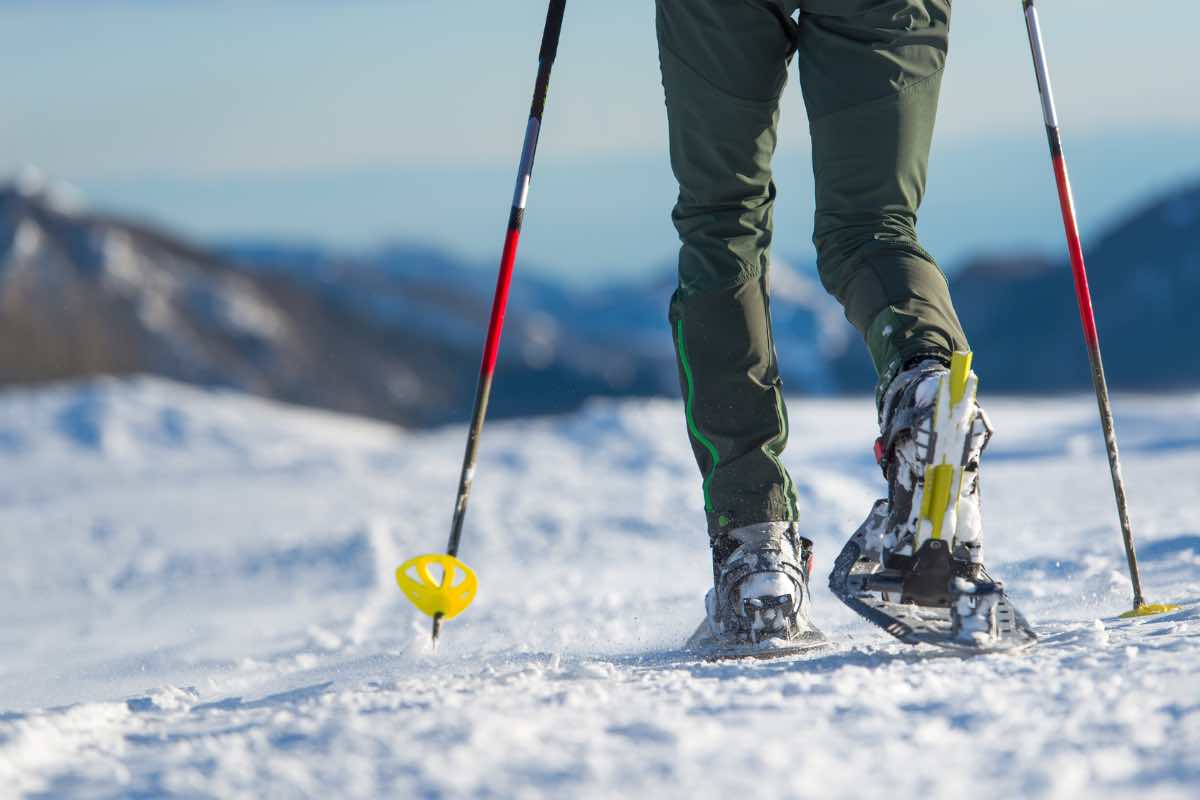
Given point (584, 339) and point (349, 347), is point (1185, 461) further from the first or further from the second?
point (584, 339)

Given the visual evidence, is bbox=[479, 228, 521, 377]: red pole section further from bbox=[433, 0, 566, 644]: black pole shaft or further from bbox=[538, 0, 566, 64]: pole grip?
bbox=[538, 0, 566, 64]: pole grip

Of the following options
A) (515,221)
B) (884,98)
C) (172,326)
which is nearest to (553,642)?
(515,221)

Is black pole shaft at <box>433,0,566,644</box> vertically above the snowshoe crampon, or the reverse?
→ black pole shaft at <box>433,0,566,644</box>

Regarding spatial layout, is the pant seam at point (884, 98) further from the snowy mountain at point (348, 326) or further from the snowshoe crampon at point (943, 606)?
the snowy mountain at point (348, 326)

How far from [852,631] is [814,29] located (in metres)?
1.48

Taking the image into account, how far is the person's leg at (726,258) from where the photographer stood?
8.44 feet

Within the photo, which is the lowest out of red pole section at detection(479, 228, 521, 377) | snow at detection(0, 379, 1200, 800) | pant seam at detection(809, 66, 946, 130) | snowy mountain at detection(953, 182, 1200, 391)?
snow at detection(0, 379, 1200, 800)

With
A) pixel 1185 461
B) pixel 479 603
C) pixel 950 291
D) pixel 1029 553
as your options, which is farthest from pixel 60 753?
pixel 1185 461

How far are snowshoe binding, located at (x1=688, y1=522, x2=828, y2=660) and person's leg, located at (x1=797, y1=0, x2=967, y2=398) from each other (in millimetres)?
519

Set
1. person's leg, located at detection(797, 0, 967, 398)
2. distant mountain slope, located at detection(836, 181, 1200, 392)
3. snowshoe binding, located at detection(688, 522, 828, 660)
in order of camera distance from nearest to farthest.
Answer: person's leg, located at detection(797, 0, 967, 398) < snowshoe binding, located at detection(688, 522, 828, 660) < distant mountain slope, located at detection(836, 181, 1200, 392)

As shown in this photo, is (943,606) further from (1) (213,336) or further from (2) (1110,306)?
(1) (213,336)

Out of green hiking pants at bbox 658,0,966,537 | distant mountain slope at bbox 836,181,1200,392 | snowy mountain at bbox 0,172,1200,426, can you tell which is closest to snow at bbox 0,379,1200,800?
green hiking pants at bbox 658,0,966,537

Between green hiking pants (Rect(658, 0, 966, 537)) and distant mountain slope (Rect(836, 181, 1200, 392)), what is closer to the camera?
green hiking pants (Rect(658, 0, 966, 537))

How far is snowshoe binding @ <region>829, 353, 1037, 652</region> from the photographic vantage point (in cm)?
212
